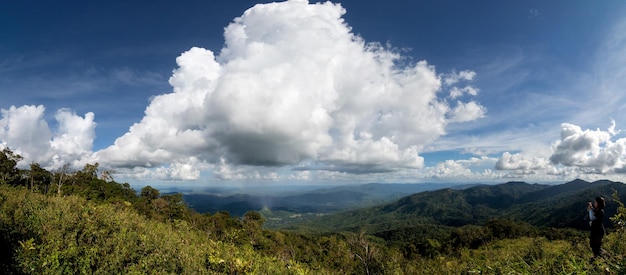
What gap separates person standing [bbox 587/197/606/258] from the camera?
1110 centimetres

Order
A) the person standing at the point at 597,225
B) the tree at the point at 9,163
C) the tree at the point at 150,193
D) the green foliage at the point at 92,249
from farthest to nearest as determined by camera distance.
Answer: the tree at the point at 150,193, the tree at the point at 9,163, the person standing at the point at 597,225, the green foliage at the point at 92,249

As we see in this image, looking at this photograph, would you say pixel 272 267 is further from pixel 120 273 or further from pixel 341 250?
pixel 341 250

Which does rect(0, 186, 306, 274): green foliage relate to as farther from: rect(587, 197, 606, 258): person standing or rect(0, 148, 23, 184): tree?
rect(0, 148, 23, 184): tree

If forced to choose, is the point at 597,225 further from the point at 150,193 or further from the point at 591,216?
the point at 150,193

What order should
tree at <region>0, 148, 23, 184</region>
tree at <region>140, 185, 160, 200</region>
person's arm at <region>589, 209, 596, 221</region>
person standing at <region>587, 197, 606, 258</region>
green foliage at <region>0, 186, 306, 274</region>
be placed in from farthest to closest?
tree at <region>140, 185, 160, 200</region> < tree at <region>0, 148, 23, 184</region> < person's arm at <region>589, 209, 596, 221</region> < person standing at <region>587, 197, 606, 258</region> < green foliage at <region>0, 186, 306, 274</region>

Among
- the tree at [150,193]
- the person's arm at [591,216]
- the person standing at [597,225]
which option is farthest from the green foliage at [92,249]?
the tree at [150,193]

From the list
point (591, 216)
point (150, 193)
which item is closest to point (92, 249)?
point (591, 216)

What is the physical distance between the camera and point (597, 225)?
37.2ft

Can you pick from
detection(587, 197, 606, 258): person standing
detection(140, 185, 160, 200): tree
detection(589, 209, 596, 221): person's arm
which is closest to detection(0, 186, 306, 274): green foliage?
detection(587, 197, 606, 258): person standing

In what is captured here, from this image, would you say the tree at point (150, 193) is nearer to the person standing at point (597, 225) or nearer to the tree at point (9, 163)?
the tree at point (9, 163)

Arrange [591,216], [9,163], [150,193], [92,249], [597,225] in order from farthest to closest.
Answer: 1. [150,193]
2. [9,163]
3. [591,216]
4. [597,225]
5. [92,249]

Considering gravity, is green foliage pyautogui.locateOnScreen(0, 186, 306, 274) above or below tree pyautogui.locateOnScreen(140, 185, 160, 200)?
above

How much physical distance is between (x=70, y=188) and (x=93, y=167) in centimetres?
1945

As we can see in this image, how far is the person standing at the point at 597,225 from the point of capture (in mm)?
11102
